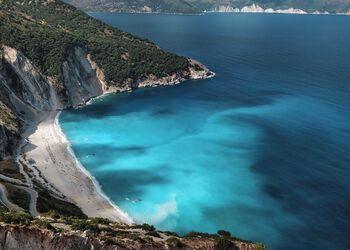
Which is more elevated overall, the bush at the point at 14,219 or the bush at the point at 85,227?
the bush at the point at 14,219

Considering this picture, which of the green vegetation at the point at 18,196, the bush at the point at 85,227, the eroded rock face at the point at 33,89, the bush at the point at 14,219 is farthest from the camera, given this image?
the eroded rock face at the point at 33,89

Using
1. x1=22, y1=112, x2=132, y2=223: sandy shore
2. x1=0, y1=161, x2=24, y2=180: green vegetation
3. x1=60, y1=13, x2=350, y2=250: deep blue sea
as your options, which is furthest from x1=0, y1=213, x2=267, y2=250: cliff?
x1=0, y1=161, x2=24, y2=180: green vegetation

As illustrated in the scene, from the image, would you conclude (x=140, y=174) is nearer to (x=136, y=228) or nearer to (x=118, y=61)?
(x=136, y=228)

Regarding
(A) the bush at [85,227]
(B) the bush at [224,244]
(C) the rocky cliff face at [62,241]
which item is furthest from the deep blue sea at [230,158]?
(C) the rocky cliff face at [62,241]

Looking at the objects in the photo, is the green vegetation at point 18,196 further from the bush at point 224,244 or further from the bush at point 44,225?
the bush at point 224,244

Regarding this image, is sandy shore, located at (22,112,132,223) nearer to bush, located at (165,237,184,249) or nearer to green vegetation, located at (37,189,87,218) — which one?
green vegetation, located at (37,189,87,218)

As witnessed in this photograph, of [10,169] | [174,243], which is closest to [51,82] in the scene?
[10,169]

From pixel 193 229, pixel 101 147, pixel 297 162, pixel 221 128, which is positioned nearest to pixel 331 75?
pixel 221 128
